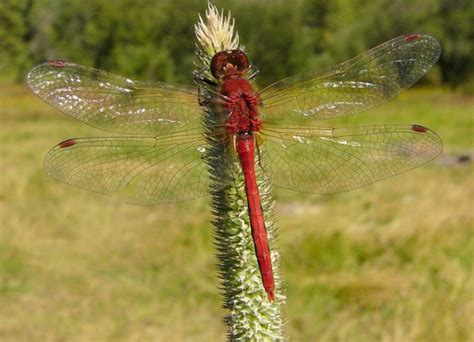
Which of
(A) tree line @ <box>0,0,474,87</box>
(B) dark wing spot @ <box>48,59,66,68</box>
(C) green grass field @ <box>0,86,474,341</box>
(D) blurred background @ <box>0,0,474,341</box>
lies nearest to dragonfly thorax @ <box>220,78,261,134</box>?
(B) dark wing spot @ <box>48,59,66,68</box>

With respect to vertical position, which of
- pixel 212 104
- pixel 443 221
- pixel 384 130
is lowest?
pixel 212 104

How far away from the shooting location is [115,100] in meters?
1.74

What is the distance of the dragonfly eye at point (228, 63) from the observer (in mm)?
1292

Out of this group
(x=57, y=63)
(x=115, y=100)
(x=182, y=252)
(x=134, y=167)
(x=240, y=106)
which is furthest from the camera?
(x=182, y=252)

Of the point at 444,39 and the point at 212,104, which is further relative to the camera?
the point at 444,39

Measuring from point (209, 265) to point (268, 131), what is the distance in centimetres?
546

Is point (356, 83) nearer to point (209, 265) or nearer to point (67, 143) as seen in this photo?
point (67, 143)

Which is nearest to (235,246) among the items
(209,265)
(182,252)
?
(209,265)

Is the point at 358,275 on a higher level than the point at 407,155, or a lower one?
higher

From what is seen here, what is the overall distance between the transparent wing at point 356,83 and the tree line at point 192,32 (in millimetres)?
2973

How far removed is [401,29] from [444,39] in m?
1.46

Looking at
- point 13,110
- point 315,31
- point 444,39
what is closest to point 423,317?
point 13,110

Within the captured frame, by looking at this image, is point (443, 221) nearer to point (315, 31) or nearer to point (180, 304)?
point (180, 304)

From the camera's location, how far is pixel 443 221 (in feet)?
23.8
